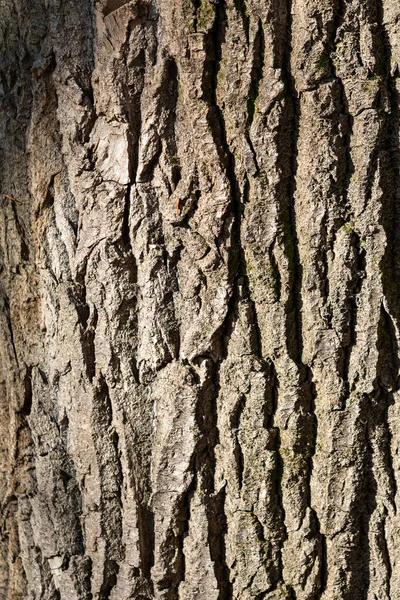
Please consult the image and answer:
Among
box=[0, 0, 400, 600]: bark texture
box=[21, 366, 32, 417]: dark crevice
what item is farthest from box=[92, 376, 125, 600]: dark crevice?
box=[21, 366, 32, 417]: dark crevice

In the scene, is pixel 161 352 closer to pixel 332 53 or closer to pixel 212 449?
pixel 212 449

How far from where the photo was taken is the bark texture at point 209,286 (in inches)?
50.3

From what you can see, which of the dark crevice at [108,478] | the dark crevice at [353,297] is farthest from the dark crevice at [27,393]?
the dark crevice at [353,297]

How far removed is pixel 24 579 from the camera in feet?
5.46

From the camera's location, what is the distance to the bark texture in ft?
4.19

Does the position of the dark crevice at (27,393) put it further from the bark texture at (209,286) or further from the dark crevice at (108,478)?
the dark crevice at (108,478)

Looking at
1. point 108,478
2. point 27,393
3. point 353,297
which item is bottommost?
point 108,478

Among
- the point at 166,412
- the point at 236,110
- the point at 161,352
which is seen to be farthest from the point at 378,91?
the point at 166,412

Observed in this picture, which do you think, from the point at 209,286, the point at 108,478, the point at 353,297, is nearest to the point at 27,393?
the point at 108,478

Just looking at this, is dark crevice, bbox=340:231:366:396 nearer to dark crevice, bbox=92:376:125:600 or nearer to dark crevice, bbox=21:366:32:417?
dark crevice, bbox=92:376:125:600

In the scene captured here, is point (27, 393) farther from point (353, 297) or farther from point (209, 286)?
point (353, 297)

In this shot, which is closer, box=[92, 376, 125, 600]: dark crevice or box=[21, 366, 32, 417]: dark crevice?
box=[92, 376, 125, 600]: dark crevice

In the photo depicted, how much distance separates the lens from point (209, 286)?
4.47ft

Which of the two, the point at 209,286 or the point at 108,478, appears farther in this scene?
the point at 108,478
